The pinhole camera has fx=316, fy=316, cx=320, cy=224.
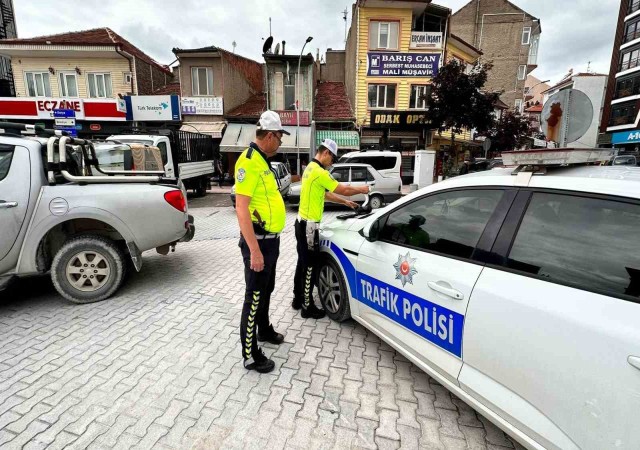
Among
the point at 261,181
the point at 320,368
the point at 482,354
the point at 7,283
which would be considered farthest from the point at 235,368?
the point at 7,283

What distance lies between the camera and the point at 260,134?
2.36 meters

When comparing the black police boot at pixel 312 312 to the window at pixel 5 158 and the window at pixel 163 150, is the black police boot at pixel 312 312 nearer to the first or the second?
the window at pixel 5 158

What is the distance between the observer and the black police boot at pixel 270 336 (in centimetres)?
294

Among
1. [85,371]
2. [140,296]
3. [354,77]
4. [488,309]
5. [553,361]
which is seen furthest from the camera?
[354,77]

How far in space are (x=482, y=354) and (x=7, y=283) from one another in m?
4.47

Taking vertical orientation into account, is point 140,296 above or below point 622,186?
below

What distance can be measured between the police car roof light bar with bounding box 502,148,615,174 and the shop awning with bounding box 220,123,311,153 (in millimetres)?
16298

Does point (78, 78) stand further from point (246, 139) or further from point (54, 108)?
point (246, 139)

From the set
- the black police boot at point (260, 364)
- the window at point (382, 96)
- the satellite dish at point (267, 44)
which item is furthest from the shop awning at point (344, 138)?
the black police boot at point (260, 364)

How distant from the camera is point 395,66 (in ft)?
59.8

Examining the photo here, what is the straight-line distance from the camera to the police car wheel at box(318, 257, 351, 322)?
3113 millimetres

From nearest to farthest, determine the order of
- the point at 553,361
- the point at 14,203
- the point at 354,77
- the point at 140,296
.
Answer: the point at 553,361 < the point at 14,203 < the point at 140,296 < the point at 354,77

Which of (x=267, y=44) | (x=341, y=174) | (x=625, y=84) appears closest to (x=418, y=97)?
(x=267, y=44)

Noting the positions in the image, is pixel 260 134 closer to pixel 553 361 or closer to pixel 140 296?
pixel 553 361
